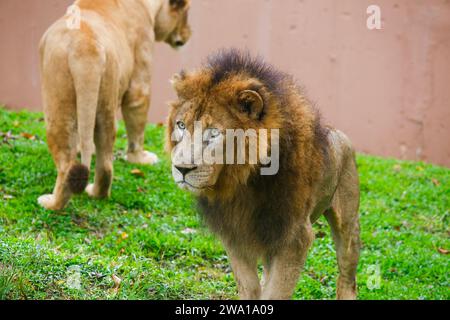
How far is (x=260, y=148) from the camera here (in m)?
3.78

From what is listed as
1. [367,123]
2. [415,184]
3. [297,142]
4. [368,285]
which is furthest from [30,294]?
[367,123]

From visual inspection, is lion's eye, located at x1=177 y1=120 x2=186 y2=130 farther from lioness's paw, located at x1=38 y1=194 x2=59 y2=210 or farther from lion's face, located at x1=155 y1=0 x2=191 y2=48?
lion's face, located at x1=155 y1=0 x2=191 y2=48

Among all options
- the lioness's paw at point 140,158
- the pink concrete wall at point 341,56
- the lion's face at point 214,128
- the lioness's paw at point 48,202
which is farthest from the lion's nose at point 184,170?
the pink concrete wall at point 341,56

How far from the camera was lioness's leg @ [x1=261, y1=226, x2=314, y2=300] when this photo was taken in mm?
3953

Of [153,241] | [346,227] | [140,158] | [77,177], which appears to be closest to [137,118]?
[140,158]

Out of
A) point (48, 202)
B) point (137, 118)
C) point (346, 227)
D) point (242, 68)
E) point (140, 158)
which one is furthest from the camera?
point (140, 158)

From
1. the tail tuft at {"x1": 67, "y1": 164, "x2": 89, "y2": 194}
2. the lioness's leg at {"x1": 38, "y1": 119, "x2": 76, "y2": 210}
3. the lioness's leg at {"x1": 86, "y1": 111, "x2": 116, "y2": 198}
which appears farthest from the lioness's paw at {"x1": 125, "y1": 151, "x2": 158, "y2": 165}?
the tail tuft at {"x1": 67, "y1": 164, "x2": 89, "y2": 194}

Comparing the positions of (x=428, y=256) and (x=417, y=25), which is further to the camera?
(x=417, y=25)

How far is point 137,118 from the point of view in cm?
775

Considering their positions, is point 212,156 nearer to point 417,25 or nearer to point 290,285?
point 290,285

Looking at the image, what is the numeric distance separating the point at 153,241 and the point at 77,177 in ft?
2.78

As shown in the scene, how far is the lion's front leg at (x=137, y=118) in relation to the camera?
754 cm

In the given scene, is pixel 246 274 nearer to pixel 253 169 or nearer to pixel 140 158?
A: pixel 253 169
